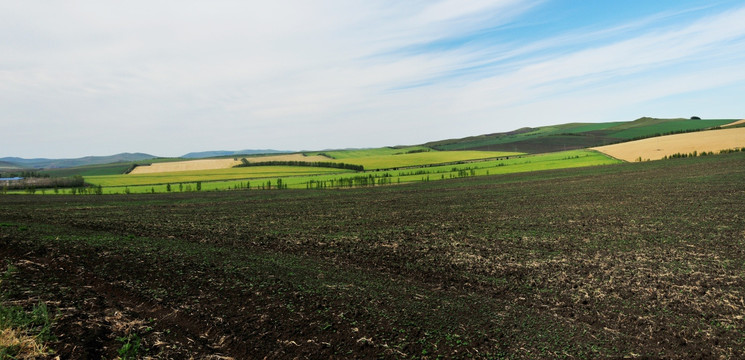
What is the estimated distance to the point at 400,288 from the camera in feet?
41.8

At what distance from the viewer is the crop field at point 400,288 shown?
337 inches

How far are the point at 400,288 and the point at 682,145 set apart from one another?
303ft

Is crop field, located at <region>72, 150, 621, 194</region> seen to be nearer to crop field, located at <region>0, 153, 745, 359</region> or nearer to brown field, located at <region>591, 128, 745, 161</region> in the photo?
brown field, located at <region>591, 128, 745, 161</region>

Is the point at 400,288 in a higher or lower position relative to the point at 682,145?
lower

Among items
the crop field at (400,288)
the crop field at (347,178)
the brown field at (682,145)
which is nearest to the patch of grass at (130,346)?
the crop field at (400,288)

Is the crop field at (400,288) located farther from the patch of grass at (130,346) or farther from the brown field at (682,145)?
the brown field at (682,145)

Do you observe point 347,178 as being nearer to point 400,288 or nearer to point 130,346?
point 400,288

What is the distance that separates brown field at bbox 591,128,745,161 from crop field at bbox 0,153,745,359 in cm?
6079

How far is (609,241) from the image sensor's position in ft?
60.1

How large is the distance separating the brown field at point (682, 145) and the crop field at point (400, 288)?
199 feet

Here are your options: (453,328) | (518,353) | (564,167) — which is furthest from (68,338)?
(564,167)

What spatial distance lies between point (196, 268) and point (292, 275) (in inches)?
150

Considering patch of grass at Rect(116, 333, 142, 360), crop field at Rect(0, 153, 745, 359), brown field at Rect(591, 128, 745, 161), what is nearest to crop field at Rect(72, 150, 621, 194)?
brown field at Rect(591, 128, 745, 161)

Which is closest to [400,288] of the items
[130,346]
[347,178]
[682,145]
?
[130,346]
